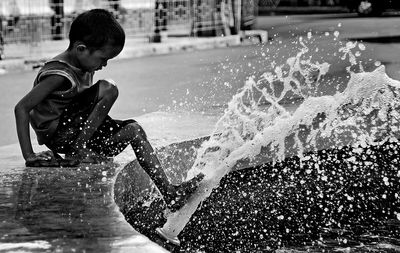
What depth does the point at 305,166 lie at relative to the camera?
19.4ft

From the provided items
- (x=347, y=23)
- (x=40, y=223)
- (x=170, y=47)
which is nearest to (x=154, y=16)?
(x=170, y=47)

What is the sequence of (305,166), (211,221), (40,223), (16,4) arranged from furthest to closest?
(16,4)
(305,166)
(211,221)
(40,223)

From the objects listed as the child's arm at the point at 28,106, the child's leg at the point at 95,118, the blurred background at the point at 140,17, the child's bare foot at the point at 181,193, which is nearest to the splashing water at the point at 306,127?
the child's bare foot at the point at 181,193

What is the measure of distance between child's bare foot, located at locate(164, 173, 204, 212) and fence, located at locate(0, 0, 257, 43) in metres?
11.0

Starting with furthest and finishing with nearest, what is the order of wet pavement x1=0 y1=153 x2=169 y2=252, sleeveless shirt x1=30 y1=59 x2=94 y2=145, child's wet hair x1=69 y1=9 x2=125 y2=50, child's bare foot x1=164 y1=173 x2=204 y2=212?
sleeveless shirt x1=30 y1=59 x2=94 y2=145 < child's wet hair x1=69 y1=9 x2=125 y2=50 < child's bare foot x1=164 y1=173 x2=204 y2=212 < wet pavement x1=0 y1=153 x2=169 y2=252

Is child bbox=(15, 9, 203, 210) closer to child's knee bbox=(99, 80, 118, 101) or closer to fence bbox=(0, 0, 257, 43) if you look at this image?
child's knee bbox=(99, 80, 118, 101)

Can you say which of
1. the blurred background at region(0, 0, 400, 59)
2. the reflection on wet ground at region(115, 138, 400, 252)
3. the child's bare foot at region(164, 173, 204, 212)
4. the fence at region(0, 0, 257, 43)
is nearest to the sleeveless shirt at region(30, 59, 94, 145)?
the reflection on wet ground at region(115, 138, 400, 252)

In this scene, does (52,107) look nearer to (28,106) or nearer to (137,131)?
(28,106)

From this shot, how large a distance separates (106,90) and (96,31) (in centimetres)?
34

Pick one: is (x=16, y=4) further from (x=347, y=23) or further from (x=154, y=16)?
(x=347, y=23)

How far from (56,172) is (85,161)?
28cm

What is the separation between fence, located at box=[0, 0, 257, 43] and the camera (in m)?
15.6

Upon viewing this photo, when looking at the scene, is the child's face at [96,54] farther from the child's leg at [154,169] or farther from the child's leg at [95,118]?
the child's leg at [154,169]

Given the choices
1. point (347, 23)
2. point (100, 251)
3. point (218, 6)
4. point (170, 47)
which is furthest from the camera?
point (347, 23)
